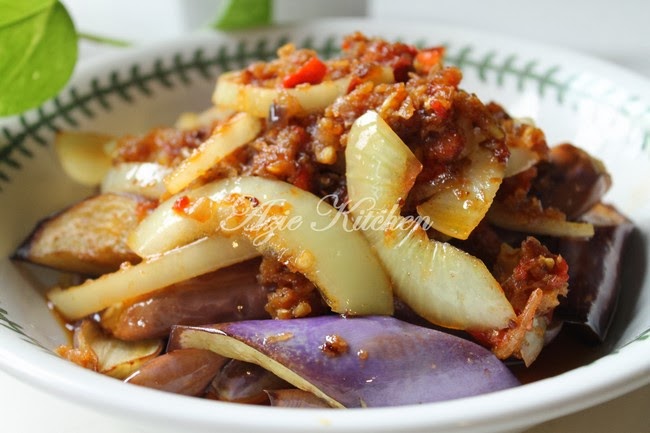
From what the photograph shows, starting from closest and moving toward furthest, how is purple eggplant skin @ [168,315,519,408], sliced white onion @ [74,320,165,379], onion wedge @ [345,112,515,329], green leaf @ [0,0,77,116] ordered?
1. purple eggplant skin @ [168,315,519,408]
2. onion wedge @ [345,112,515,329]
3. sliced white onion @ [74,320,165,379]
4. green leaf @ [0,0,77,116]

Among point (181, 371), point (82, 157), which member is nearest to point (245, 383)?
point (181, 371)

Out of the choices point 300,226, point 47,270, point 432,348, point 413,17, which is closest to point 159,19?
point 413,17

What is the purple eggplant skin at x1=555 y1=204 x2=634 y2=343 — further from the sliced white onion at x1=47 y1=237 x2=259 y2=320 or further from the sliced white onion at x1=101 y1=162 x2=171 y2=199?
the sliced white onion at x1=101 y1=162 x2=171 y2=199

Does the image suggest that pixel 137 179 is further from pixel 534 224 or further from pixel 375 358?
pixel 534 224

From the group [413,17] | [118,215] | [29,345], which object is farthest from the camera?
[413,17]

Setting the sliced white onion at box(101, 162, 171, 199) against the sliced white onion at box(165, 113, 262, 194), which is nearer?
the sliced white onion at box(165, 113, 262, 194)

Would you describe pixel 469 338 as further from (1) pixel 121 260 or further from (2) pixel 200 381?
(1) pixel 121 260

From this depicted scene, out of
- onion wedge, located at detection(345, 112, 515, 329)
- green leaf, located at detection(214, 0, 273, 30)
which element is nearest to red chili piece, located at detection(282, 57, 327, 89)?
onion wedge, located at detection(345, 112, 515, 329)
